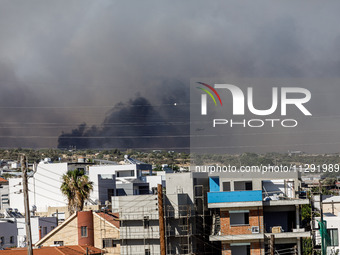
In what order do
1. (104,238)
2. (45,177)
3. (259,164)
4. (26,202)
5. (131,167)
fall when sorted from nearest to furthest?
(26,202) → (104,238) → (259,164) → (45,177) → (131,167)

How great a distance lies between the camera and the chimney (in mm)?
70125

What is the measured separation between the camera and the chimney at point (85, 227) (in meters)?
70.1

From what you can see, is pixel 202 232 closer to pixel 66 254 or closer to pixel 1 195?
pixel 66 254

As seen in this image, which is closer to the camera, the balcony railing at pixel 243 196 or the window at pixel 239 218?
the balcony railing at pixel 243 196

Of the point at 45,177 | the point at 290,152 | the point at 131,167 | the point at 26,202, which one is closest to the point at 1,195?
the point at 45,177

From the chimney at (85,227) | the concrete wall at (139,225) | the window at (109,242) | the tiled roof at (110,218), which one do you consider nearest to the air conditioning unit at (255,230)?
the concrete wall at (139,225)

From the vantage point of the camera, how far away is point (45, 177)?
4646 inches

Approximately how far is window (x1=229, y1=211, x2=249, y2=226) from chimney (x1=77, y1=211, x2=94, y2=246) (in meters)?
15.7

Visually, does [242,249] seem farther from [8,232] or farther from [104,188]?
[104,188]

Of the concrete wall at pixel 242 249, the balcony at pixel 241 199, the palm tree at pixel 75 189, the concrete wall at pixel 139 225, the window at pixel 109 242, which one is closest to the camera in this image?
the balcony at pixel 241 199

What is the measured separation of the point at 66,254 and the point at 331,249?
75.1 ft

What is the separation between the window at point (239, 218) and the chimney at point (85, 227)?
620 inches

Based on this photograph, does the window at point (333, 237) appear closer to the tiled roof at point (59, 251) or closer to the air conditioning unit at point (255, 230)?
the air conditioning unit at point (255, 230)

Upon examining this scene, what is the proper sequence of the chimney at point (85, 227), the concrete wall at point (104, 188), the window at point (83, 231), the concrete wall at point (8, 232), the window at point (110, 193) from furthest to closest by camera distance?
the window at point (110, 193), the concrete wall at point (104, 188), the concrete wall at point (8, 232), the window at point (83, 231), the chimney at point (85, 227)
